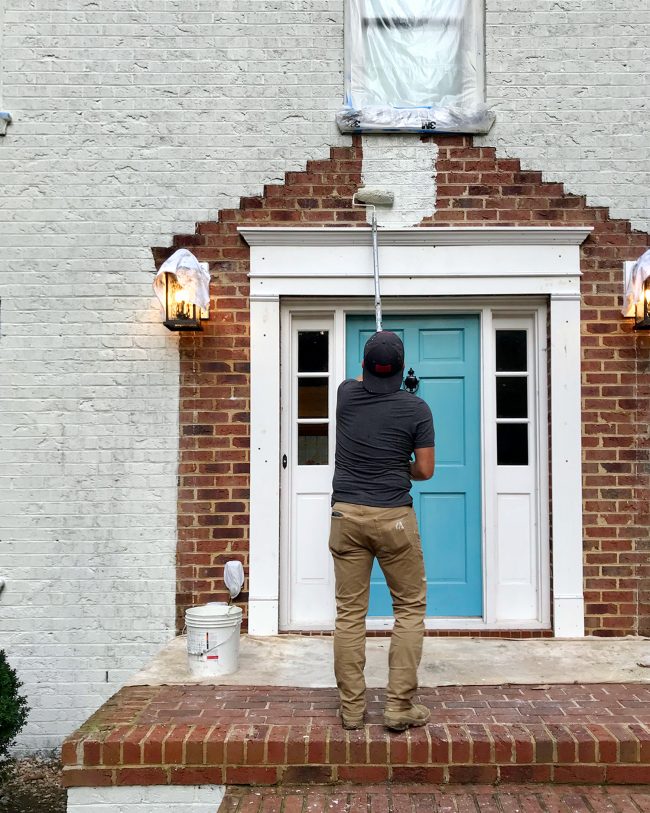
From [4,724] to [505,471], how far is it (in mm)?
3266

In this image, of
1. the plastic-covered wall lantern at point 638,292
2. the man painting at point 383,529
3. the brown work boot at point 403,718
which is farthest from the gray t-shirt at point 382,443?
the plastic-covered wall lantern at point 638,292

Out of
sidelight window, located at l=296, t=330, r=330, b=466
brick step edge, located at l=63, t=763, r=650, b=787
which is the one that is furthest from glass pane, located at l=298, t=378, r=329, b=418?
brick step edge, located at l=63, t=763, r=650, b=787

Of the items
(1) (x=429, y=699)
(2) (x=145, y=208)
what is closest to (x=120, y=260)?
(2) (x=145, y=208)

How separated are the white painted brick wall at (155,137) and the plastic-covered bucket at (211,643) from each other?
4.10 ft

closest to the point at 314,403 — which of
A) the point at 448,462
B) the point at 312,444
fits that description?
the point at 312,444

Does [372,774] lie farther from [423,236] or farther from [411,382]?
[423,236]

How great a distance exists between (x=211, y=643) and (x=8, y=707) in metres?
1.17

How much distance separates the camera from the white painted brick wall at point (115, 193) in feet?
14.9

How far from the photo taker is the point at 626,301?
4.52m

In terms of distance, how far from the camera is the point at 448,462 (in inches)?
185

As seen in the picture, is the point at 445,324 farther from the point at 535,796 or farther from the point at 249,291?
the point at 535,796

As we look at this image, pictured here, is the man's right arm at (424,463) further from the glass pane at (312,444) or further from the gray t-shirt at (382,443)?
the glass pane at (312,444)

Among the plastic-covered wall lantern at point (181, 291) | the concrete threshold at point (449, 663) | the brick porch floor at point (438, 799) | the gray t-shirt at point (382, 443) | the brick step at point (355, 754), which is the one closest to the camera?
the brick porch floor at point (438, 799)

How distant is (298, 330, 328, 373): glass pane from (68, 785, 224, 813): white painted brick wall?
8.36 feet
